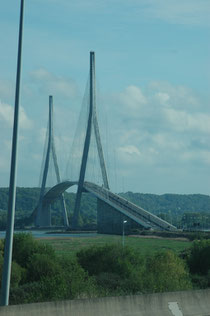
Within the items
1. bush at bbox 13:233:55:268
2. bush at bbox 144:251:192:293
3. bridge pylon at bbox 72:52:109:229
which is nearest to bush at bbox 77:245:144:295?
bush at bbox 144:251:192:293

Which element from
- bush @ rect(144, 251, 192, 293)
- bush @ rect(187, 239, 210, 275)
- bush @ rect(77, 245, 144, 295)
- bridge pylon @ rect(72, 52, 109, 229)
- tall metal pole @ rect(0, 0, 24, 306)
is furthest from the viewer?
bridge pylon @ rect(72, 52, 109, 229)

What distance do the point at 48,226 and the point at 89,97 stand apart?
33489 mm

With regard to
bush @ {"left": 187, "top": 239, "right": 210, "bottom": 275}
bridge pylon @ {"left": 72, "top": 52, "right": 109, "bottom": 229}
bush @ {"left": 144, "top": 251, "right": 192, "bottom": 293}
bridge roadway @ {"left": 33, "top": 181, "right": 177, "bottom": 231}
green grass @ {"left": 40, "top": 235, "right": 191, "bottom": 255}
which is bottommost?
bush @ {"left": 144, "top": 251, "right": 192, "bottom": 293}

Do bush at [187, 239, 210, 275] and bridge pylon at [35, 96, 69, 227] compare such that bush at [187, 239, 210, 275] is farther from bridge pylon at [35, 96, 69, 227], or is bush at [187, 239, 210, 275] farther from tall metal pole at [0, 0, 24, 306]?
bridge pylon at [35, 96, 69, 227]

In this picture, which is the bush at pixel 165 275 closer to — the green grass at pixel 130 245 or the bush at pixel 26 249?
the bush at pixel 26 249

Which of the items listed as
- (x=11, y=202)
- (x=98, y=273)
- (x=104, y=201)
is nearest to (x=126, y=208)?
(x=104, y=201)

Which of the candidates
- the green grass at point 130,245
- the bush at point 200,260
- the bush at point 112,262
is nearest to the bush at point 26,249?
the bush at point 112,262

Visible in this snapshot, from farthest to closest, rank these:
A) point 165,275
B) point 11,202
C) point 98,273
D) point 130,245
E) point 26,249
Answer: point 130,245 → point 26,249 → point 98,273 → point 165,275 → point 11,202

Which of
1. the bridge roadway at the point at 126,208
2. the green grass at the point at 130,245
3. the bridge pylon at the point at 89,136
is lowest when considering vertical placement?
the green grass at the point at 130,245

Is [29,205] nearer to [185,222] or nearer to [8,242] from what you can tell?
[185,222]

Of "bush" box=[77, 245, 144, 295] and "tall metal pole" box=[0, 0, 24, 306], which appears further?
"bush" box=[77, 245, 144, 295]

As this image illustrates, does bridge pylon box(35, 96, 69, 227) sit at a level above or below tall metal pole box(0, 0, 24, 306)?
above

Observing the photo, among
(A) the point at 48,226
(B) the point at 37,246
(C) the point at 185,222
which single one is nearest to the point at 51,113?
(A) the point at 48,226

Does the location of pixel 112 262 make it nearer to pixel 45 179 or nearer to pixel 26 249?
pixel 26 249
